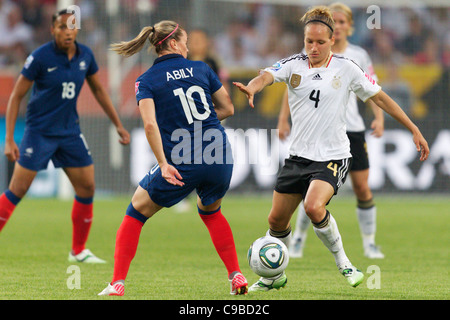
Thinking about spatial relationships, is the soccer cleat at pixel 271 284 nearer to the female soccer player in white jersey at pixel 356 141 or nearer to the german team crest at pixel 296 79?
the german team crest at pixel 296 79

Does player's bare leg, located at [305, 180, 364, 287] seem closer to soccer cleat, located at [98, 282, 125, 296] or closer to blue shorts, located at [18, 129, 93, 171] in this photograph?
soccer cleat, located at [98, 282, 125, 296]

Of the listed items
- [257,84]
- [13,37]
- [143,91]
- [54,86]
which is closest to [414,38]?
[13,37]

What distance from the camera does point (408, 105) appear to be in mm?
15305

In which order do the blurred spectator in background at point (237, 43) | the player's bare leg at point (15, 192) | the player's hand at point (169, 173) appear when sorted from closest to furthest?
the player's hand at point (169, 173), the player's bare leg at point (15, 192), the blurred spectator in background at point (237, 43)

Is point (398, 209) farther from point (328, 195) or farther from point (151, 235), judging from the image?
point (328, 195)

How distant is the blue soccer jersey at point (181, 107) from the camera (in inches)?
214

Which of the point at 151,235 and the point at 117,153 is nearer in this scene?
the point at 151,235

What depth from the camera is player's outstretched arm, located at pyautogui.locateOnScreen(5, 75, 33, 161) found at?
731 cm

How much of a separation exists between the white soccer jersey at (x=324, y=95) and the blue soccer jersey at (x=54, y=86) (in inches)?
93.1

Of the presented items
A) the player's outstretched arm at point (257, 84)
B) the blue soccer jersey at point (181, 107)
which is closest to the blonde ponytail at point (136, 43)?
the blue soccer jersey at point (181, 107)

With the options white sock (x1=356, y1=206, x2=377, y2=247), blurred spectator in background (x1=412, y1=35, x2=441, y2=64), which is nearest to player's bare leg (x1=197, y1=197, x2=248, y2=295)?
white sock (x1=356, y1=206, x2=377, y2=247)

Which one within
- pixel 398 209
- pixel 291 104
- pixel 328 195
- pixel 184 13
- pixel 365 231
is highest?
pixel 184 13

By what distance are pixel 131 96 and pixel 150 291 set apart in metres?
10.4

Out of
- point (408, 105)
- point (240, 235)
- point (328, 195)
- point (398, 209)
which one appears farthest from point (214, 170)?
point (408, 105)
